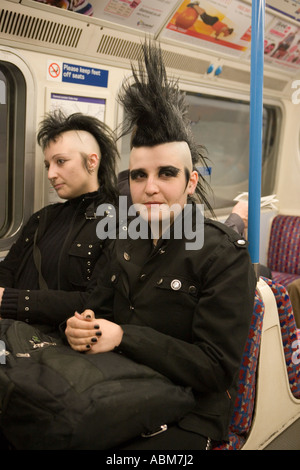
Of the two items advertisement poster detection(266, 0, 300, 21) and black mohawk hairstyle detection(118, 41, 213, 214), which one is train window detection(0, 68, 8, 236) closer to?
black mohawk hairstyle detection(118, 41, 213, 214)

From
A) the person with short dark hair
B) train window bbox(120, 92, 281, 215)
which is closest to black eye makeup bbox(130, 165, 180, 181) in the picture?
the person with short dark hair

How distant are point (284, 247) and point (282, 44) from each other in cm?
211

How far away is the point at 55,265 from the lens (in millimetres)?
2404

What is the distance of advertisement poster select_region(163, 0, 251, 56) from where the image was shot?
3205 millimetres

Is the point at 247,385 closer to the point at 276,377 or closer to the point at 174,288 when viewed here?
the point at 276,377

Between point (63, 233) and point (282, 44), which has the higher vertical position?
point (282, 44)

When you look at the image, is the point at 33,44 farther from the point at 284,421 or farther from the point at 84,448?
the point at 284,421

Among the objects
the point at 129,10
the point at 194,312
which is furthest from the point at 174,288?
the point at 129,10

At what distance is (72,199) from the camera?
8.47 ft

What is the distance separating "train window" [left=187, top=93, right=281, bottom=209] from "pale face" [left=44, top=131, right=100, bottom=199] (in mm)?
1800

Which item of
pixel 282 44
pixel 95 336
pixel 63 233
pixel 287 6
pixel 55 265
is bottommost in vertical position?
pixel 95 336

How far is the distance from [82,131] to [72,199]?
1.32 ft

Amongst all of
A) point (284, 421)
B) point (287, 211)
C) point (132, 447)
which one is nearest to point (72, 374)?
point (132, 447)

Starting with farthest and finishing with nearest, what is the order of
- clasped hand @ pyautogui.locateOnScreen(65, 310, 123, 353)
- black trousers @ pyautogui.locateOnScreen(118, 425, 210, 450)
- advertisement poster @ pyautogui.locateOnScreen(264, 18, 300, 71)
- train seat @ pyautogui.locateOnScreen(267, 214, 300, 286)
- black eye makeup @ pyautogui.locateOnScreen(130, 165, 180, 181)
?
1. train seat @ pyautogui.locateOnScreen(267, 214, 300, 286)
2. advertisement poster @ pyautogui.locateOnScreen(264, 18, 300, 71)
3. black eye makeup @ pyautogui.locateOnScreen(130, 165, 180, 181)
4. clasped hand @ pyautogui.locateOnScreen(65, 310, 123, 353)
5. black trousers @ pyautogui.locateOnScreen(118, 425, 210, 450)
